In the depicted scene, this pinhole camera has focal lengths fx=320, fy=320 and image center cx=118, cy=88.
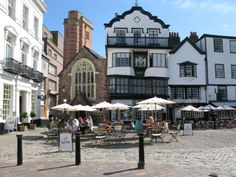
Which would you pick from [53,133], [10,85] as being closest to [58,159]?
[53,133]

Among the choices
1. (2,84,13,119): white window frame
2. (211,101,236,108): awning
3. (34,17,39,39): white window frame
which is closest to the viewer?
(2,84,13,119): white window frame

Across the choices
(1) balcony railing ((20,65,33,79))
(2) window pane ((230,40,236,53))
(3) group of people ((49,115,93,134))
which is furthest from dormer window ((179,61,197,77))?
(3) group of people ((49,115,93,134))

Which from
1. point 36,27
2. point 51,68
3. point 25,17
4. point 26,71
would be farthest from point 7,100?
point 51,68

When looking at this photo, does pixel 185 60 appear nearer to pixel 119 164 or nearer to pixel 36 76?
pixel 36 76

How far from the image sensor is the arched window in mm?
39500

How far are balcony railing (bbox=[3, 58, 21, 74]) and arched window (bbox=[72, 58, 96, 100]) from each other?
14528 mm

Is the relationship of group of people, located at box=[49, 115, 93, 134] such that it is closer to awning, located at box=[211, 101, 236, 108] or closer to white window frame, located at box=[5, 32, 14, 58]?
white window frame, located at box=[5, 32, 14, 58]

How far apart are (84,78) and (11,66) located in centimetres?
1598

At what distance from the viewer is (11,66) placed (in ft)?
79.9

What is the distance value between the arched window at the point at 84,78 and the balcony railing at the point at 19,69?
854 cm

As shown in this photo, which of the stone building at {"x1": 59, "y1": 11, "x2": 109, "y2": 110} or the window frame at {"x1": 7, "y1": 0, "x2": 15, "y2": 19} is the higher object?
the window frame at {"x1": 7, "y1": 0, "x2": 15, "y2": 19}

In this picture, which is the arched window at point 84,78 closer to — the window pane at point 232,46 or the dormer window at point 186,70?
the dormer window at point 186,70

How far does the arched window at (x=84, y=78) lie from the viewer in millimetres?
39500

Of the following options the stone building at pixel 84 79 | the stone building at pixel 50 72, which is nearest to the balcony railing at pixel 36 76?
the stone building at pixel 84 79
